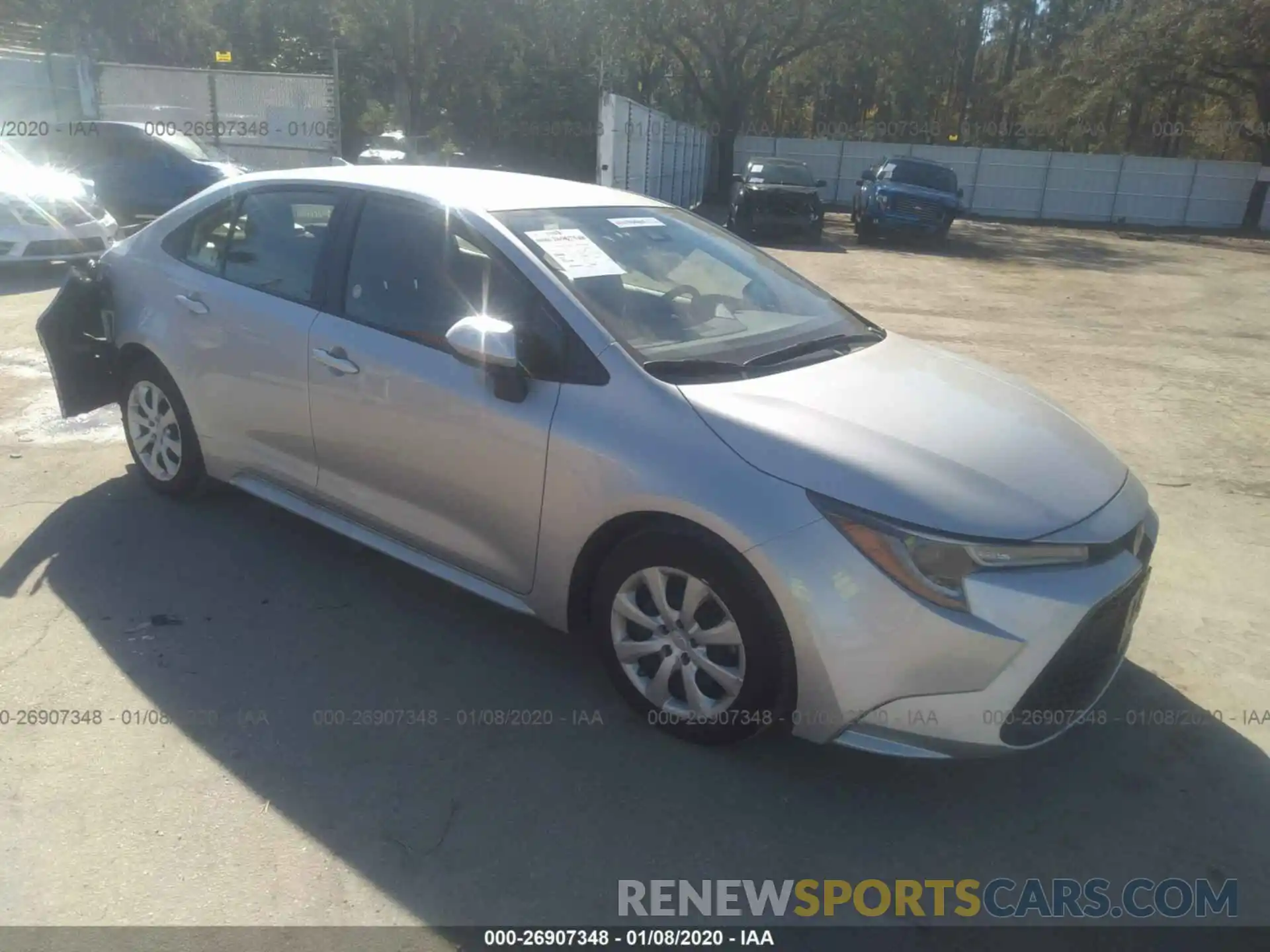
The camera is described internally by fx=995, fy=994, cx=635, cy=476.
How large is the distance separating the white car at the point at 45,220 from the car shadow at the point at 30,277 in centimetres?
24

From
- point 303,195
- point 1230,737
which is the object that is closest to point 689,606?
point 1230,737

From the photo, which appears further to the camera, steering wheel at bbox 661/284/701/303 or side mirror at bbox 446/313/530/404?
steering wheel at bbox 661/284/701/303

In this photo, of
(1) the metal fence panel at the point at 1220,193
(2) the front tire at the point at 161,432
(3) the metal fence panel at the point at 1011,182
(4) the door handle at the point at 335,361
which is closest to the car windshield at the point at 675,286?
(4) the door handle at the point at 335,361

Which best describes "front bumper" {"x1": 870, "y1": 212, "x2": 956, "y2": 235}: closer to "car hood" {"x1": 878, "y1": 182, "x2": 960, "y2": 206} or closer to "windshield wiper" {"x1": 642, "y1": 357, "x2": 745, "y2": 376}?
"car hood" {"x1": 878, "y1": 182, "x2": 960, "y2": 206}

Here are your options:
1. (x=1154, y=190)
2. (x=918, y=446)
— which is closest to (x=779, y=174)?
(x=1154, y=190)

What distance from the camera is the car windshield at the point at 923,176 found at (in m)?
21.5

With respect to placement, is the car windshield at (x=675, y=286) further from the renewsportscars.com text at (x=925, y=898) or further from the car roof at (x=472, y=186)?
the renewsportscars.com text at (x=925, y=898)

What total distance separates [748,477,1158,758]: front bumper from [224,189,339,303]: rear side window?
7.78 feet

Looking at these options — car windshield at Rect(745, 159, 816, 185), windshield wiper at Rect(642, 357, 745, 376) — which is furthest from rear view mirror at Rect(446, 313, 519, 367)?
car windshield at Rect(745, 159, 816, 185)

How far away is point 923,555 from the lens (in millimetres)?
2695

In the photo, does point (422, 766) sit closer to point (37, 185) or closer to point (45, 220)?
point (45, 220)

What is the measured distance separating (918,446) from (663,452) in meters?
0.76

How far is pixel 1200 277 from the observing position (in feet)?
59.6

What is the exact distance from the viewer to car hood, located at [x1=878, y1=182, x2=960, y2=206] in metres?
21.0
